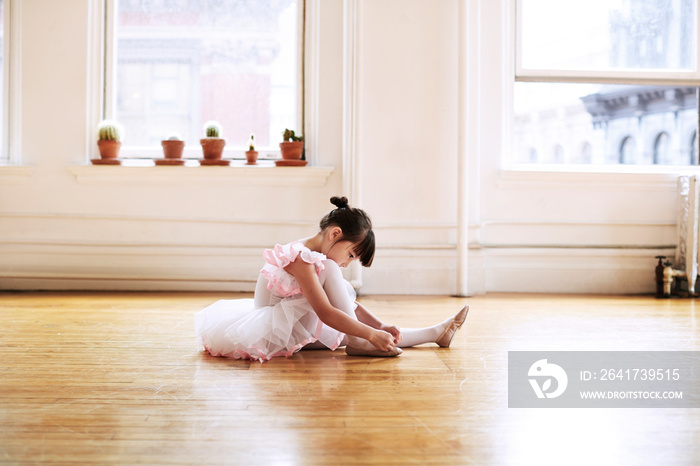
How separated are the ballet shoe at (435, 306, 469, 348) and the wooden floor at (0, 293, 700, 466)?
30mm

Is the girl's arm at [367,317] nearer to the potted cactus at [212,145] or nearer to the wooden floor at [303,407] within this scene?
the wooden floor at [303,407]

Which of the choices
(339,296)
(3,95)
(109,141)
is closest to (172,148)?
(109,141)

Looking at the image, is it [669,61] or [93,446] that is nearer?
[93,446]

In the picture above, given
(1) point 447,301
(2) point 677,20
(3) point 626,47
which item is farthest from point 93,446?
(2) point 677,20

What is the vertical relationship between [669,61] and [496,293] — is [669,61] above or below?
above

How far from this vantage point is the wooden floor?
1155 millimetres

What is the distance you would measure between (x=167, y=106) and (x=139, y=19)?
1.79 ft

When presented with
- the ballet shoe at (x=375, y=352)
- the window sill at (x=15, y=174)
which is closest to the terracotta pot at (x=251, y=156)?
the window sill at (x=15, y=174)

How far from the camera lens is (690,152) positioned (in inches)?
156

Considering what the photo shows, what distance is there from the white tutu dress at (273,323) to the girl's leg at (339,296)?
30 mm

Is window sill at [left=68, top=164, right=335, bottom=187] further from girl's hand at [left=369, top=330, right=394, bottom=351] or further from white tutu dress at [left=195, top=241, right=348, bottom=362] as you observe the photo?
girl's hand at [left=369, top=330, right=394, bottom=351]

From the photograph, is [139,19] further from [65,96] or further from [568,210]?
[568,210]

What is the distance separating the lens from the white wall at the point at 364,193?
363 cm

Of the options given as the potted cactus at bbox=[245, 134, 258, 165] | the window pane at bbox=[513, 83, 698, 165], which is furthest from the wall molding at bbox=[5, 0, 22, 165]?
the window pane at bbox=[513, 83, 698, 165]
